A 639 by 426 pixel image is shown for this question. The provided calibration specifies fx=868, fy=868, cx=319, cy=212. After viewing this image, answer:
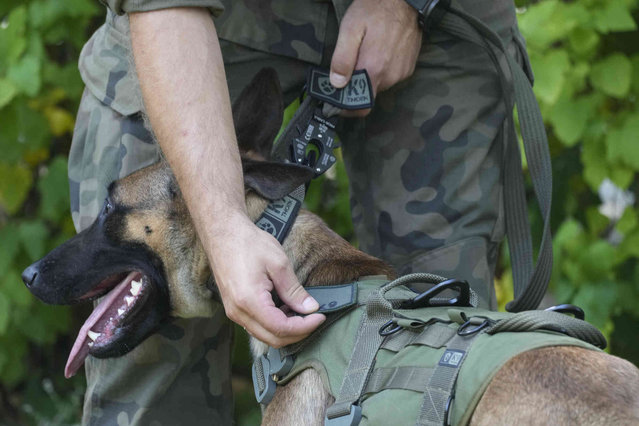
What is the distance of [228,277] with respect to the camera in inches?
76.4

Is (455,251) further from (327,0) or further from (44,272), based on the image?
(44,272)

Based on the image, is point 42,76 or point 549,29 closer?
point 549,29

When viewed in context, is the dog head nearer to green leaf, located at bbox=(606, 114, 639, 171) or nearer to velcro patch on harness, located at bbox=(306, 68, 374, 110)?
velcro patch on harness, located at bbox=(306, 68, 374, 110)

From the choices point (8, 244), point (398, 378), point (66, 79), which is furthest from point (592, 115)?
point (8, 244)

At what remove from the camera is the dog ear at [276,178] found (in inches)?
88.6

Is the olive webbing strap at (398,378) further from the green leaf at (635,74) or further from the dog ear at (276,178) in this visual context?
the green leaf at (635,74)

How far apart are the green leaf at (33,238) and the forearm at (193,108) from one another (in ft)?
6.94

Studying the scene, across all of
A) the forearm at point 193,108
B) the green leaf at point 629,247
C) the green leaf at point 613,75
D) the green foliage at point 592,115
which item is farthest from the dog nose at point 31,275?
the green leaf at point 629,247

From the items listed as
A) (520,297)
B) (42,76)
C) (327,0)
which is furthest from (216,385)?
(42,76)

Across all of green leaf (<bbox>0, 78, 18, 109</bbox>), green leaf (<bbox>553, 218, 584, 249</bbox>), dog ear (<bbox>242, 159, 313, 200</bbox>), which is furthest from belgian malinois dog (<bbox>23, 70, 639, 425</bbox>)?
green leaf (<bbox>553, 218, 584, 249</bbox>)

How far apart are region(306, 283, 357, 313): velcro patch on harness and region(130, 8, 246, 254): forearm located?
31 cm

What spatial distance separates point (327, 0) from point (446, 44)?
376 millimetres

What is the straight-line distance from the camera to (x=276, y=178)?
2.26 meters

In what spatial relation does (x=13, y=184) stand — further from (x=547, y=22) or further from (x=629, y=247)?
(x=629, y=247)
